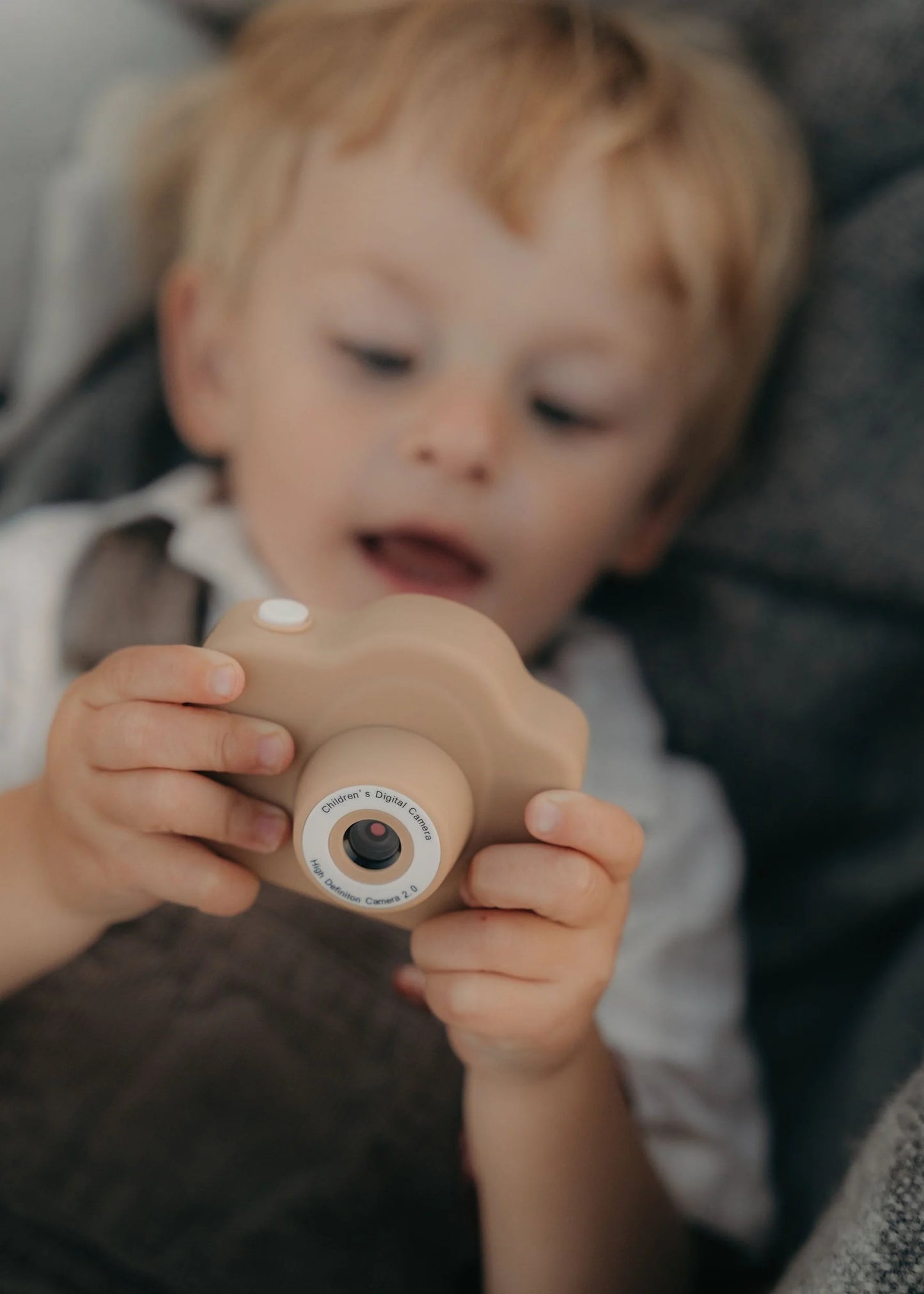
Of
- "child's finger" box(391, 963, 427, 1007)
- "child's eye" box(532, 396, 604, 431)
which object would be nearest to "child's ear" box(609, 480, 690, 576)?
"child's eye" box(532, 396, 604, 431)

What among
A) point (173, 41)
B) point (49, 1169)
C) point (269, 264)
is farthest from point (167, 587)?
point (173, 41)

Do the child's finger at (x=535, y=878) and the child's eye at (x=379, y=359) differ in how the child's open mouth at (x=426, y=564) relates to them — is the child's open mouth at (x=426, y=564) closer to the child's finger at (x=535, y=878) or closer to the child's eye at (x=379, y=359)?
the child's eye at (x=379, y=359)

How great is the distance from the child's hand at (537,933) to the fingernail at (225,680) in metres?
0.12

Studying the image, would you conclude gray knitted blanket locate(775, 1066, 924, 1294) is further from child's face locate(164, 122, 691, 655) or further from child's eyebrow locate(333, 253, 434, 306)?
child's eyebrow locate(333, 253, 434, 306)

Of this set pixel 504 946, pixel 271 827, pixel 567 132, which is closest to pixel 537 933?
pixel 504 946

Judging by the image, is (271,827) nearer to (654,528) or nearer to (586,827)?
(586,827)

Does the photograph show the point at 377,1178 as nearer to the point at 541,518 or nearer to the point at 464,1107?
the point at 464,1107

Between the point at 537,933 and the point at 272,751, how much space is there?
0.13m

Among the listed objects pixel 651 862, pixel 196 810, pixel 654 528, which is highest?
pixel 196 810

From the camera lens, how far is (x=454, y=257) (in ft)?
2.17

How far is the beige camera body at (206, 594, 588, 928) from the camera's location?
39 centimetres

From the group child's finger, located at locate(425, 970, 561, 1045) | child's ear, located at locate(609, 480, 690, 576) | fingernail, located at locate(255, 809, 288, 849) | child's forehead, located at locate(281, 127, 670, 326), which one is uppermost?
child's forehead, located at locate(281, 127, 670, 326)

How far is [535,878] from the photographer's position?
42 cm

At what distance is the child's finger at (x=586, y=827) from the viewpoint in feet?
1.35
